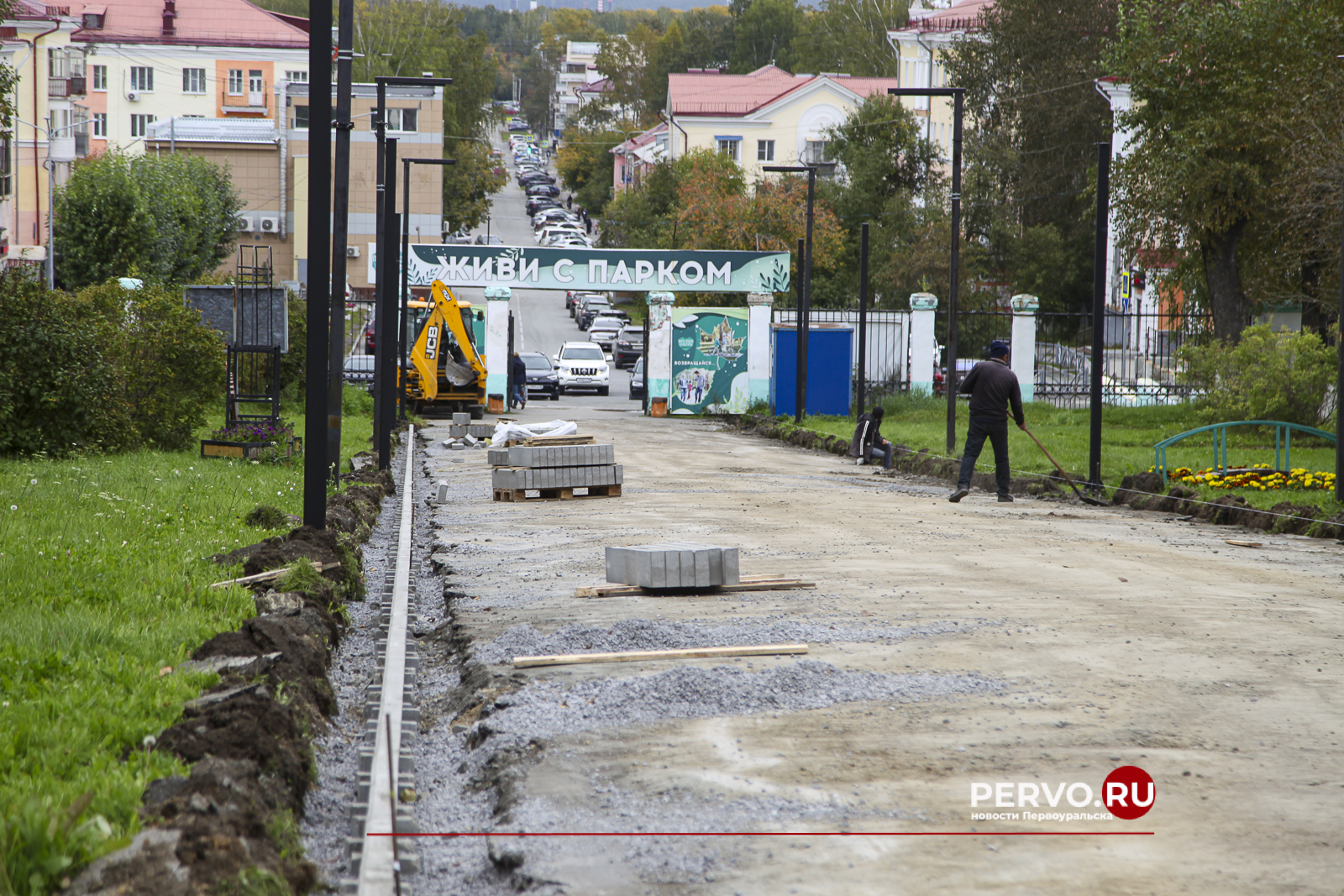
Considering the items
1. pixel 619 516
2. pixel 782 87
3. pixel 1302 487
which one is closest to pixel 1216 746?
pixel 619 516

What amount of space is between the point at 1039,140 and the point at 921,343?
26198mm

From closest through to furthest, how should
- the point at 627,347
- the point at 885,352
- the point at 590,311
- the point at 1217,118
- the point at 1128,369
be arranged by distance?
the point at 1217,118, the point at 885,352, the point at 1128,369, the point at 627,347, the point at 590,311

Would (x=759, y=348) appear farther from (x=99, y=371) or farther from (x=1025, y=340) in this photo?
(x=99, y=371)

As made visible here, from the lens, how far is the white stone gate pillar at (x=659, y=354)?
37.3 m

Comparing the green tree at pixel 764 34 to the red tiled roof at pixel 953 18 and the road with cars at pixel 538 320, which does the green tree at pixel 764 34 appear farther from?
the red tiled roof at pixel 953 18

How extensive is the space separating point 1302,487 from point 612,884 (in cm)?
1493

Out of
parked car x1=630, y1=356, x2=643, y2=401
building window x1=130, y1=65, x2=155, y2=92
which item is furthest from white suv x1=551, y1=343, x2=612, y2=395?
building window x1=130, y1=65, x2=155, y2=92

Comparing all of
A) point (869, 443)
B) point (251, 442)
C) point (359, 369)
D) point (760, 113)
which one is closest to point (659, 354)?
point (359, 369)

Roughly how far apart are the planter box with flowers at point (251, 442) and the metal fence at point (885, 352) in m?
19.1

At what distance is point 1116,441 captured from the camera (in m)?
24.8

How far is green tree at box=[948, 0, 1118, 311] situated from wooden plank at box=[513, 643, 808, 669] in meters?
49.3

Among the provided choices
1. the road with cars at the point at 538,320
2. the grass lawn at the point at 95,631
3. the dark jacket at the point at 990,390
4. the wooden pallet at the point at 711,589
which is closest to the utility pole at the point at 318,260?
the grass lawn at the point at 95,631

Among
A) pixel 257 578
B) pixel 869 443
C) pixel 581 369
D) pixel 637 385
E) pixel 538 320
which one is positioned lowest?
pixel 257 578

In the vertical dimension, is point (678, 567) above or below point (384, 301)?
below
